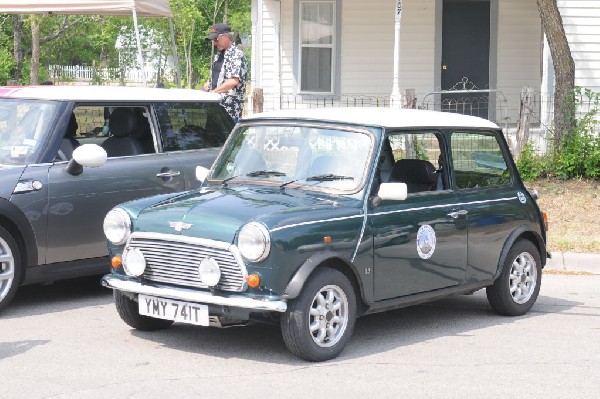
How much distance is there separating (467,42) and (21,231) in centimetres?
1447

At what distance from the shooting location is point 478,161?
8.48 m

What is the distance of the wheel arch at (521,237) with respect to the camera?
836 cm

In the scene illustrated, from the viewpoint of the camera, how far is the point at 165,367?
6734mm

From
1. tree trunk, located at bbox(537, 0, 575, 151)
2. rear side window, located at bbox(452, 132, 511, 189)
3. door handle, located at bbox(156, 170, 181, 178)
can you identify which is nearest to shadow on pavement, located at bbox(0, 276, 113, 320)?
door handle, located at bbox(156, 170, 181, 178)

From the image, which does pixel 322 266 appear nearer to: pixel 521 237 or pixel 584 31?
pixel 521 237

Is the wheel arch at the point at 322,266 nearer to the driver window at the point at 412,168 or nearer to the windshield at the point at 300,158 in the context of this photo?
the windshield at the point at 300,158

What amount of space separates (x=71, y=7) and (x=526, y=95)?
6486 mm

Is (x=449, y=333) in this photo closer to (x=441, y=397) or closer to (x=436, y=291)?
(x=436, y=291)

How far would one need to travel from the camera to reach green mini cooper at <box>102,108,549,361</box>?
6688 mm

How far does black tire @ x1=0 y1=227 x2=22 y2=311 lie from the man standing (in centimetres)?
457

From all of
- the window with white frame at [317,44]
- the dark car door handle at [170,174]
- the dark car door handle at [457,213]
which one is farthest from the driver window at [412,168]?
the window with white frame at [317,44]

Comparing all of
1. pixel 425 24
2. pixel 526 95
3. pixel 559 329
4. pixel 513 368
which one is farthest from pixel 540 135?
pixel 513 368

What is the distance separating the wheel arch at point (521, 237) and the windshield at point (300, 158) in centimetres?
Result: 159

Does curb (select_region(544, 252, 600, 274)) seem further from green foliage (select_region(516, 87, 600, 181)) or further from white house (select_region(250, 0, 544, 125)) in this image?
white house (select_region(250, 0, 544, 125))
